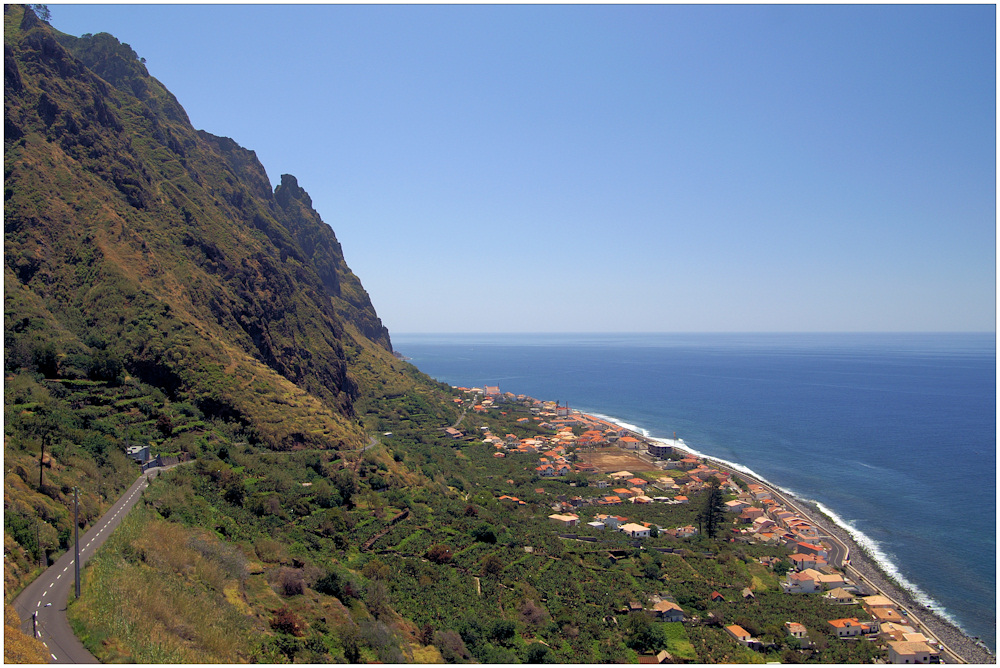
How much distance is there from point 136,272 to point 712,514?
2200 inches

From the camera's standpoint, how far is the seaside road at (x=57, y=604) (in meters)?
15.1

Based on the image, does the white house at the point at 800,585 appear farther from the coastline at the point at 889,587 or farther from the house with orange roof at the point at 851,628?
the house with orange roof at the point at 851,628

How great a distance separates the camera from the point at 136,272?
49906mm

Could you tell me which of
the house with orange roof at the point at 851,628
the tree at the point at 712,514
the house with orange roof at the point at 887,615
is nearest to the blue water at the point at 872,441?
the house with orange roof at the point at 887,615

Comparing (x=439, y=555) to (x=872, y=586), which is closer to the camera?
(x=439, y=555)

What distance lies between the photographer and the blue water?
44906 mm

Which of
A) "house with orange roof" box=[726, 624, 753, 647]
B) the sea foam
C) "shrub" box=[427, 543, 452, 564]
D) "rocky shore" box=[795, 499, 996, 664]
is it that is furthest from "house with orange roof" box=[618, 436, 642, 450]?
"shrub" box=[427, 543, 452, 564]

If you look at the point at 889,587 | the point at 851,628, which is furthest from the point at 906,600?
the point at 851,628

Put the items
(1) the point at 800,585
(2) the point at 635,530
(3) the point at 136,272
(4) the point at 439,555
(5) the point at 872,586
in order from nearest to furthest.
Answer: (4) the point at 439,555
(1) the point at 800,585
(5) the point at 872,586
(2) the point at 635,530
(3) the point at 136,272

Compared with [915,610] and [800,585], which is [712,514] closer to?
[800,585]

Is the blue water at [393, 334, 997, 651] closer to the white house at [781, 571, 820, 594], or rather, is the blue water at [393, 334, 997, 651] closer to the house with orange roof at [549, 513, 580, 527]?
the white house at [781, 571, 820, 594]

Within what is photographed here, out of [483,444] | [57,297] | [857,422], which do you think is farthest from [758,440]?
[57,297]

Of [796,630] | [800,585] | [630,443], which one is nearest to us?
[796,630]

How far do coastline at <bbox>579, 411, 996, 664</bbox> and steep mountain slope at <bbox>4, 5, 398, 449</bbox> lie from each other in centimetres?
4320
